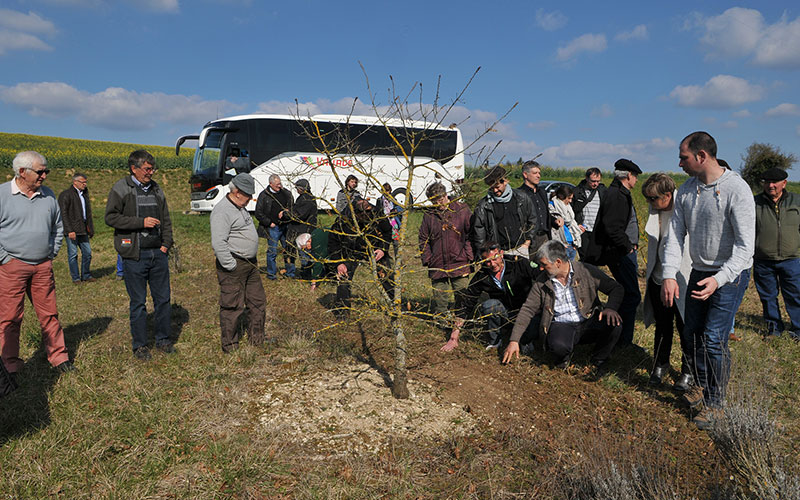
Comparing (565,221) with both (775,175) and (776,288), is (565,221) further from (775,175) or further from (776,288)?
(776,288)

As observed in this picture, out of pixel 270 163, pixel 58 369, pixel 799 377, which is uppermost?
pixel 270 163

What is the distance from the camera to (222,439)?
10.9 ft

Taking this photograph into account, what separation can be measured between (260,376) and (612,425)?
10.1 feet

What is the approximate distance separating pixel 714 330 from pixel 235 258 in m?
4.23

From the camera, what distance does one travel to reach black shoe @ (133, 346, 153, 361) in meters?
4.71

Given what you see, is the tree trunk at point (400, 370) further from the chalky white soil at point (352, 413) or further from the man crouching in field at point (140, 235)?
the man crouching in field at point (140, 235)

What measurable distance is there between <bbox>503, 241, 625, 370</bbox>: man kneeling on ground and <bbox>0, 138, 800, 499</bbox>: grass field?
345 millimetres

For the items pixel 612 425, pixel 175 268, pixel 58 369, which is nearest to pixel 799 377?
pixel 612 425

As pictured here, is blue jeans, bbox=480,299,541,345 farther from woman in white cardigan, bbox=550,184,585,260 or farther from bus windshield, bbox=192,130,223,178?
bus windshield, bbox=192,130,223,178

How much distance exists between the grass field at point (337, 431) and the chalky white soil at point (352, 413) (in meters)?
0.06

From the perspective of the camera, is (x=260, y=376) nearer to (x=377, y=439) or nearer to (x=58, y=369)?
(x=377, y=439)

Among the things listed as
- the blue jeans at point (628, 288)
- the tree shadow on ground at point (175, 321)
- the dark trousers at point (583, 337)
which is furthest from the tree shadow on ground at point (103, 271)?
the blue jeans at point (628, 288)

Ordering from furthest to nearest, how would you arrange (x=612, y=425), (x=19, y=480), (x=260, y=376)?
(x=260, y=376), (x=612, y=425), (x=19, y=480)

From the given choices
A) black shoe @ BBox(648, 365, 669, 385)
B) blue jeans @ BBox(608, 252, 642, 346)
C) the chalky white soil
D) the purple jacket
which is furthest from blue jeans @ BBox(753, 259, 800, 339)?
the chalky white soil
